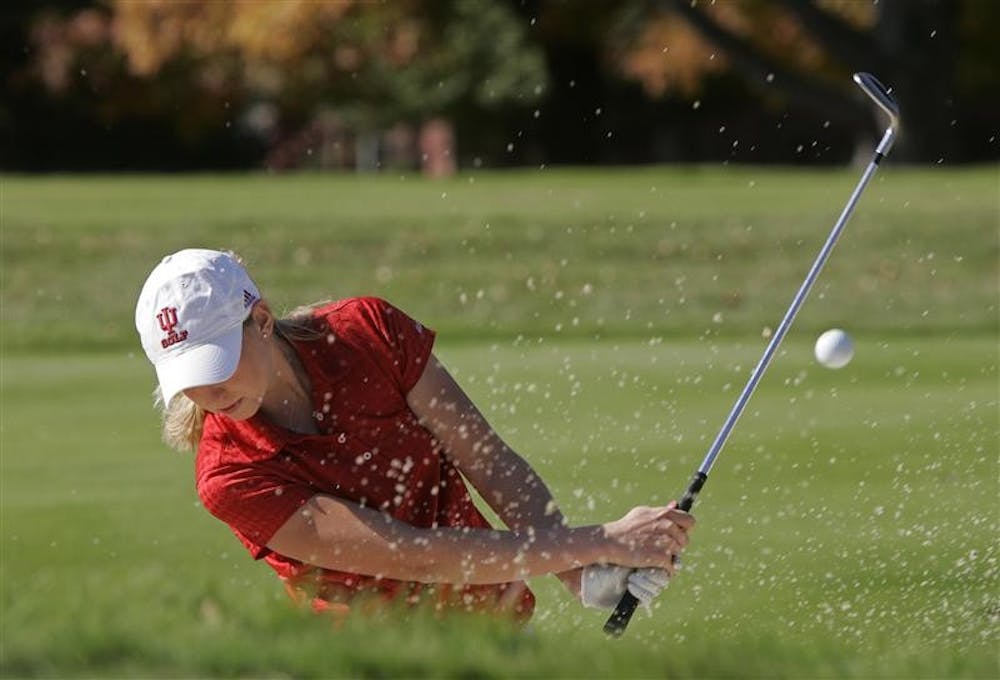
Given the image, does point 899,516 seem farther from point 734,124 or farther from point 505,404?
point 734,124

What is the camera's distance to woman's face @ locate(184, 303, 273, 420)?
3535 mm

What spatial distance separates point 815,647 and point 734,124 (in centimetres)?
3894

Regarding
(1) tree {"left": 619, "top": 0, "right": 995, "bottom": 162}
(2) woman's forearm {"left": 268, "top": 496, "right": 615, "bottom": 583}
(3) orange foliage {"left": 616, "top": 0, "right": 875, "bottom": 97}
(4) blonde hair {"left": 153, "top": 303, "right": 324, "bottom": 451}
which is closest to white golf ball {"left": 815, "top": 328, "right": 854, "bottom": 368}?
(2) woman's forearm {"left": 268, "top": 496, "right": 615, "bottom": 583}

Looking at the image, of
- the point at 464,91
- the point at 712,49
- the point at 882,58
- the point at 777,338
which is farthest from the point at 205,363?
the point at 464,91

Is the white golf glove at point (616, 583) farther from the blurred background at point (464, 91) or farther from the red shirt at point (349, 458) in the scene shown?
the blurred background at point (464, 91)

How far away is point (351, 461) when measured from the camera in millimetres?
3729

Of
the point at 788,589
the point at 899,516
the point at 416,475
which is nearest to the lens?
the point at 416,475

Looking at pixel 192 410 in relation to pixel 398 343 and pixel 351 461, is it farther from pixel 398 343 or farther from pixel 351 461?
pixel 398 343

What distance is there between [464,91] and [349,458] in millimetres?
35837

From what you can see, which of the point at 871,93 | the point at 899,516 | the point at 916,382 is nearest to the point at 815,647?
the point at 871,93

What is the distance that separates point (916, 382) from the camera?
8.28 metres

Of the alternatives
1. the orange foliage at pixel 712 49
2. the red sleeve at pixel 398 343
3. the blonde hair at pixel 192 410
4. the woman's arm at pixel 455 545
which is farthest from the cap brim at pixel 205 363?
the orange foliage at pixel 712 49

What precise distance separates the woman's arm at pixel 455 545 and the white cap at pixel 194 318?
318 mm

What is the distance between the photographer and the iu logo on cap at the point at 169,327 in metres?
3.55
